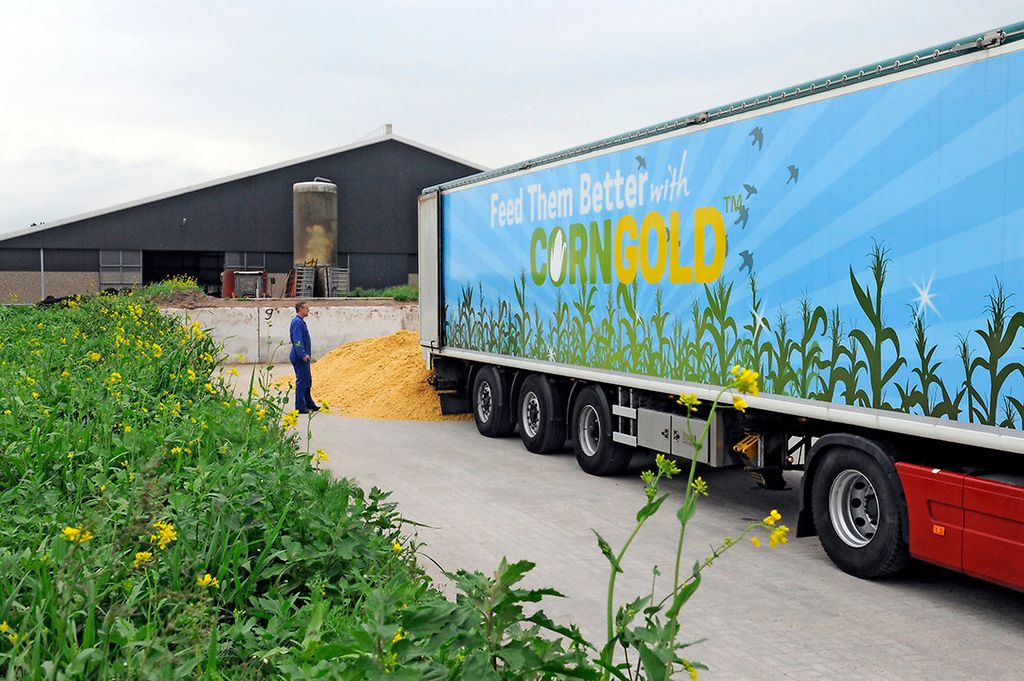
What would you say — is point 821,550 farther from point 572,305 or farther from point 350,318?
point 350,318

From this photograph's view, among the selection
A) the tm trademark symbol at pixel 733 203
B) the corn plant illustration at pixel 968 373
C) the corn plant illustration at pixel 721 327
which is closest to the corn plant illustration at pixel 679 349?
the corn plant illustration at pixel 721 327

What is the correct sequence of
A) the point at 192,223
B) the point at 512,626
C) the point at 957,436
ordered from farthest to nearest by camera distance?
the point at 192,223, the point at 957,436, the point at 512,626

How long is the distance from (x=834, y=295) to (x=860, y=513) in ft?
5.79

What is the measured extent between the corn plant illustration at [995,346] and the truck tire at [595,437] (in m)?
5.69

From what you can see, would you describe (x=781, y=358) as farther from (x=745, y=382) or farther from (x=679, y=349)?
(x=745, y=382)

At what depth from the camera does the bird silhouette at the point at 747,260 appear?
9.80 m

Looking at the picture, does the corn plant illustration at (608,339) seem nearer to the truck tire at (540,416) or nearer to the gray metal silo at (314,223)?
the truck tire at (540,416)

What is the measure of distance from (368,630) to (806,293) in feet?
22.6

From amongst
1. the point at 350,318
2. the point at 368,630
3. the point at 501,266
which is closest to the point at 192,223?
the point at 350,318

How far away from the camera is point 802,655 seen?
259 inches

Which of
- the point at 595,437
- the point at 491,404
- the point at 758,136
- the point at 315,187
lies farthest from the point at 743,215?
the point at 315,187

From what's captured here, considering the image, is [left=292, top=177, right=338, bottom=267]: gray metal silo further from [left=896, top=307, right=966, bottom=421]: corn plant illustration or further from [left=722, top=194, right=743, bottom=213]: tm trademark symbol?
[left=896, top=307, right=966, bottom=421]: corn plant illustration

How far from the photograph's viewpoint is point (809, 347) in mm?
8938

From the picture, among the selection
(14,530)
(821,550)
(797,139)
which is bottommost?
(821,550)
